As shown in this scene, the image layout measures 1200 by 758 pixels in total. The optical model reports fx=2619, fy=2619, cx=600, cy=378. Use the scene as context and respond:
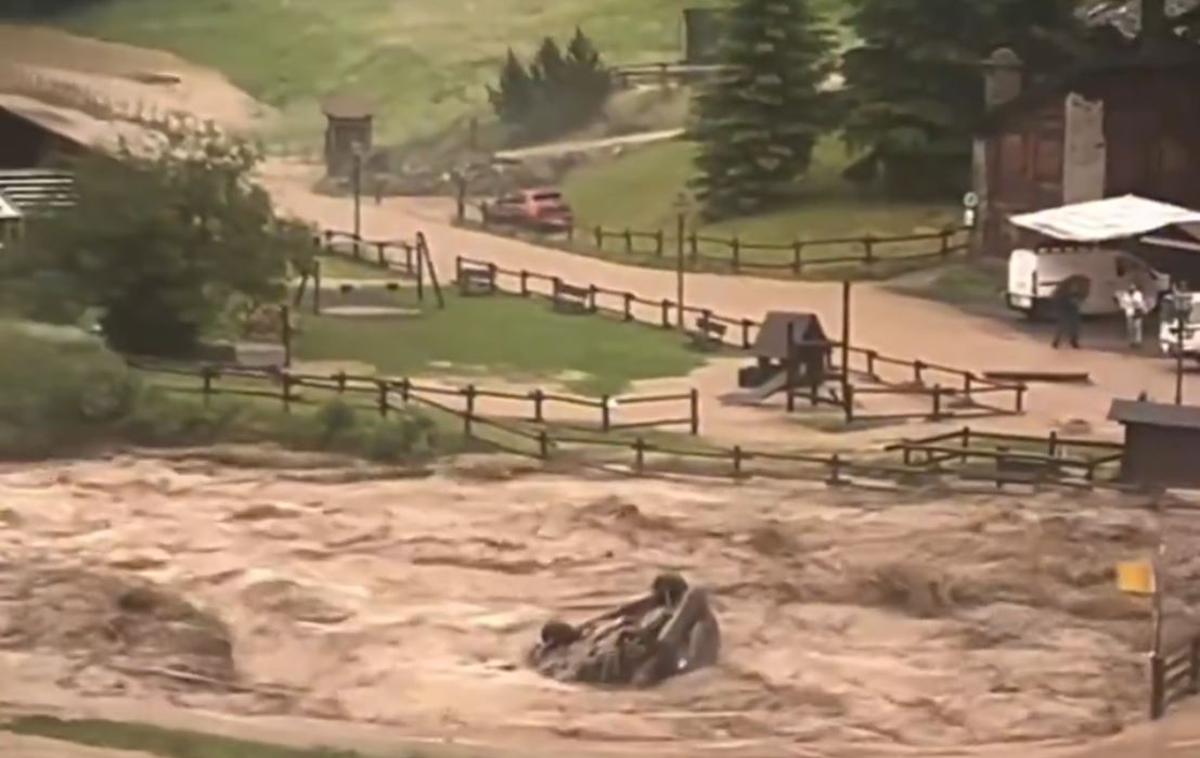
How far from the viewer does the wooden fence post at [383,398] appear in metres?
11.9

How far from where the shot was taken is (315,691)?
9109mm

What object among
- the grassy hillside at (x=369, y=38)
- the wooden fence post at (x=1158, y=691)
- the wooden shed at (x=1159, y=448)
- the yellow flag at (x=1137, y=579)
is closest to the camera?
the wooden fence post at (x=1158, y=691)

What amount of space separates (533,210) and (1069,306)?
4.25 m

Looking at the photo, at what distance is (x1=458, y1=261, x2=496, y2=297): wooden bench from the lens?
48.2 ft

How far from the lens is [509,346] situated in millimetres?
13305

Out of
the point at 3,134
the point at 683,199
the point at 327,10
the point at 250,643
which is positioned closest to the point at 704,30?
the point at 683,199

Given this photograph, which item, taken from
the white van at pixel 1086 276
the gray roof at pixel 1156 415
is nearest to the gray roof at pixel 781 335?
the white van at pixel 1086 276

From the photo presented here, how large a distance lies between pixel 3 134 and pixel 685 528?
244 inches

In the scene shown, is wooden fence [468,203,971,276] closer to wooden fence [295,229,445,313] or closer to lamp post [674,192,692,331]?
lamp post [674,192,692,331]

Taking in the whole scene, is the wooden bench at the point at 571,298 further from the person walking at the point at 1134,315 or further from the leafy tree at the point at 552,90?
the person walking at the point at 1134,315

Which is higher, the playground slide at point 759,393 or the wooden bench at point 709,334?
the wooden bench at point 709,334

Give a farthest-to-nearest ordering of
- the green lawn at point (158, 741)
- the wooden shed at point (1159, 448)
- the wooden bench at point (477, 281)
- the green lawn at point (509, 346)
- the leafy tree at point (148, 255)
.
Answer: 1. the wooden bench at point (477, 281)
2. the green lawn at point (509, 346)
3. the leafy tree at point (148, 255)
4. the wooden shed at point (1159, 448)
5. the green lawn at point (158, 741)

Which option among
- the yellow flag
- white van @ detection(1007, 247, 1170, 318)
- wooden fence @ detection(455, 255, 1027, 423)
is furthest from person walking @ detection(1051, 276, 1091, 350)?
the yellow flag

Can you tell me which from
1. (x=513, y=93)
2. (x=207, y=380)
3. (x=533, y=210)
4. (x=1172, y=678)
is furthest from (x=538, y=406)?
(x=513, y=93)
